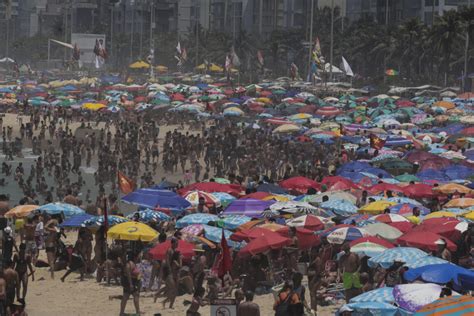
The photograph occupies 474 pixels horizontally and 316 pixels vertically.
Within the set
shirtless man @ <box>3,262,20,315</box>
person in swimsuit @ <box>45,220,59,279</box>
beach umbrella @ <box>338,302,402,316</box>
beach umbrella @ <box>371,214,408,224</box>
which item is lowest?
person in swimsuit @ <box>45,220,59,279</box>

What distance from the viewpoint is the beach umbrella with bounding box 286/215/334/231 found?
20.0 meters

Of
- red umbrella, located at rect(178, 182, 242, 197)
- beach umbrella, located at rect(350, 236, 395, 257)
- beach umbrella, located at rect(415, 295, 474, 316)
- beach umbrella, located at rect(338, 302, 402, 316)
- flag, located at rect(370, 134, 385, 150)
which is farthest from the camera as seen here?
flag, located at rect(370, 134, 385, 150)

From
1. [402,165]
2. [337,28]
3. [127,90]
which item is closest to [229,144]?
[402,165]

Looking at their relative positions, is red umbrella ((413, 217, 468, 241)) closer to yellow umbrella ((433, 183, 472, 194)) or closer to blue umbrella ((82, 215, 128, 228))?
blue umbrella ((82, 215, 128, 228))

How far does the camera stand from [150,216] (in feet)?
70.5

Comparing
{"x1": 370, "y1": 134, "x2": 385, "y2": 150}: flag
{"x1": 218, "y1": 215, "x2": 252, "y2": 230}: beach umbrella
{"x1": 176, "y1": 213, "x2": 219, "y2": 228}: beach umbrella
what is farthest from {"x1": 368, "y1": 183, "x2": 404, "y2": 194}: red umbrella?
→ {"x1": 370, "y1": 134, "x2": 385, "y2": 150}: flag

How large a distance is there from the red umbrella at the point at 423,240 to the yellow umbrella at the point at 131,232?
4286 millimetres

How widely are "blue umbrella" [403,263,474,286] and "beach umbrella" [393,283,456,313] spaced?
91 cm

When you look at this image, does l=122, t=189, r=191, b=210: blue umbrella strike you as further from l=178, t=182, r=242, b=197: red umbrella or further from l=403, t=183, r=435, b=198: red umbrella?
l=403, t=183, r=435, b=198: red umbrella

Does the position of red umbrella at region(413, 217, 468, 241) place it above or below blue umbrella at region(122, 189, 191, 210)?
above

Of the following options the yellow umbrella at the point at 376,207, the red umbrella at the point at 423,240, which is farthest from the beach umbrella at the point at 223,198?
the red umbrella at the point at 423,240

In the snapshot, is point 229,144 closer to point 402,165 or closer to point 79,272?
point 402,165

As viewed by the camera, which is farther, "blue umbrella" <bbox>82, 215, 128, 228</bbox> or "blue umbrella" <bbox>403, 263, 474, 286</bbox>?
"blue umbrella" <bbox>82, 215, 128, 228</bbox>

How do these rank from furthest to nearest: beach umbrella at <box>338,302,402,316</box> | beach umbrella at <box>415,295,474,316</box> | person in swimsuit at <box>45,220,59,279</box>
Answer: person in swimsuit at <box>45,220,59,279</box> < beach umbrella at <box>338,302,402,316</box> < beach umbrella at <box>415,295,474,316</box>
